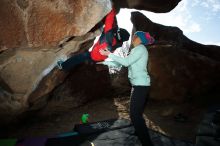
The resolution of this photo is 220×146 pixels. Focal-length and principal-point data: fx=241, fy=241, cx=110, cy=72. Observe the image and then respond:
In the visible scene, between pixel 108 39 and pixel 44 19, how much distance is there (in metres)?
1.08

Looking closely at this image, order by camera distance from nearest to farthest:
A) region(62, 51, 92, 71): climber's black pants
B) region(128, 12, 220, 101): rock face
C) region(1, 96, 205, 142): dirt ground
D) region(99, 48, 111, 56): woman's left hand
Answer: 1. region(99, 48, 111, 56): woman's left hand
2. region(62, 51, 92, 71): climber's black pants
3. region(1, 96, 205, 142): dirt ground
4. region(128, 12, 220, 101): rock face

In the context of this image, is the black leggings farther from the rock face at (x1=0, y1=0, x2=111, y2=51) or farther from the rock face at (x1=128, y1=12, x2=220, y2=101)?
the rock face at (x1=128, y1=12, x2=220, y2=101)

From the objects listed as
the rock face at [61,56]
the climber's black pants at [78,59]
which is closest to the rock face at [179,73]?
the rock face at [61,56]

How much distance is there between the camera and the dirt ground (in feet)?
19.1

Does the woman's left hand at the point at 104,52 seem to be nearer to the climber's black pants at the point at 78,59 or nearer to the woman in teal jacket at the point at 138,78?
the woman in teal jacket at the point at 138,78

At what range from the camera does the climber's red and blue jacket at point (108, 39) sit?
13.4 ft

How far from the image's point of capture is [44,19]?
12.2 ft

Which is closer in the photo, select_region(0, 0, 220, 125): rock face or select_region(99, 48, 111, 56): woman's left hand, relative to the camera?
select_region(0, 0, 220, 125): rock face

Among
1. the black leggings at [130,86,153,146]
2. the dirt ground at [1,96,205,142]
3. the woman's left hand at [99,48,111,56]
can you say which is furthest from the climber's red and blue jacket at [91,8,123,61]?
the dirt ground at [1,96,205,142]

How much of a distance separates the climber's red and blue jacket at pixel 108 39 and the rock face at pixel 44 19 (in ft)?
0.60

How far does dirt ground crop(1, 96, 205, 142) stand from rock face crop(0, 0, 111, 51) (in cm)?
271

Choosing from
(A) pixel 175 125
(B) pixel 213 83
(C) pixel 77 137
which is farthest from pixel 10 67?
(B) pixel 213 83

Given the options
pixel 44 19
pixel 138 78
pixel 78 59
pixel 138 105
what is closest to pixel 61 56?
pixel 78 59

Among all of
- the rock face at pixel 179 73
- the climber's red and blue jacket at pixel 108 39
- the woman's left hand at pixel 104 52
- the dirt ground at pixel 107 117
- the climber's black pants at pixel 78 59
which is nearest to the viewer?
the woman's left hand at pixel 104 52
